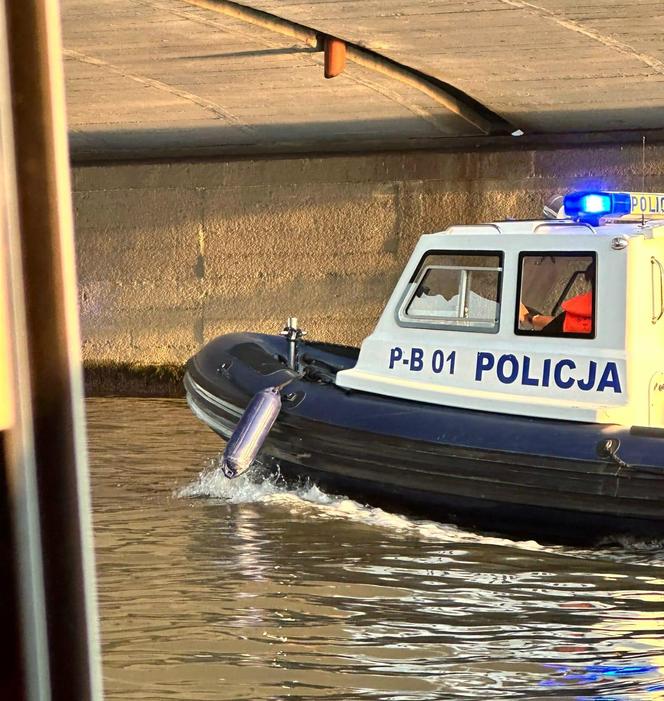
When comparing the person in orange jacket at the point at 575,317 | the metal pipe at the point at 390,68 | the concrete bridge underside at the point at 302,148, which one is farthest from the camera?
the concrete bridge underside at the point at 302,148

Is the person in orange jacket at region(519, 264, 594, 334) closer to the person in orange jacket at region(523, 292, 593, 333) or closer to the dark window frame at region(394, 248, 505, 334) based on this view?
the person in orange jacket at region(523, 292, 593, 333)

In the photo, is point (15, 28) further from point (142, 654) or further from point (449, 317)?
point (449, 317)

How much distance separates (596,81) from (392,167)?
254 centimetres

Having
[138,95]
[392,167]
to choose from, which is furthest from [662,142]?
[138,95]

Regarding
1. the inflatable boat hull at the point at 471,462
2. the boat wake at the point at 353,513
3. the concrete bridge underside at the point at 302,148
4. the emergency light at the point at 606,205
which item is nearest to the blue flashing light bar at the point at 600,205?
the emergency light at the point at 606,205

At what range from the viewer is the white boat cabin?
6.16 m

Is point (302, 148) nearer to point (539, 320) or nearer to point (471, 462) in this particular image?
point (539, 320)

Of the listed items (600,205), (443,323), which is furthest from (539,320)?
(600,205)

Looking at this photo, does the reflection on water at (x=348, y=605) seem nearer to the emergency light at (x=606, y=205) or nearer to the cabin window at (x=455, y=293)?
the cabin window at (x=455, y=293)

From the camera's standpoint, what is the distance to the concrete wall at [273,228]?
11633 mm

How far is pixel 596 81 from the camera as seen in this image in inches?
390

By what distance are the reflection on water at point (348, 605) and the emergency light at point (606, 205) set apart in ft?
Answer: 5.53

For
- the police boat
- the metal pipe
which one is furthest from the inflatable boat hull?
the metal pipe

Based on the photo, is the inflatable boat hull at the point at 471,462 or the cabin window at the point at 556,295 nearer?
the inflatable boat hull at the point at 471,462
